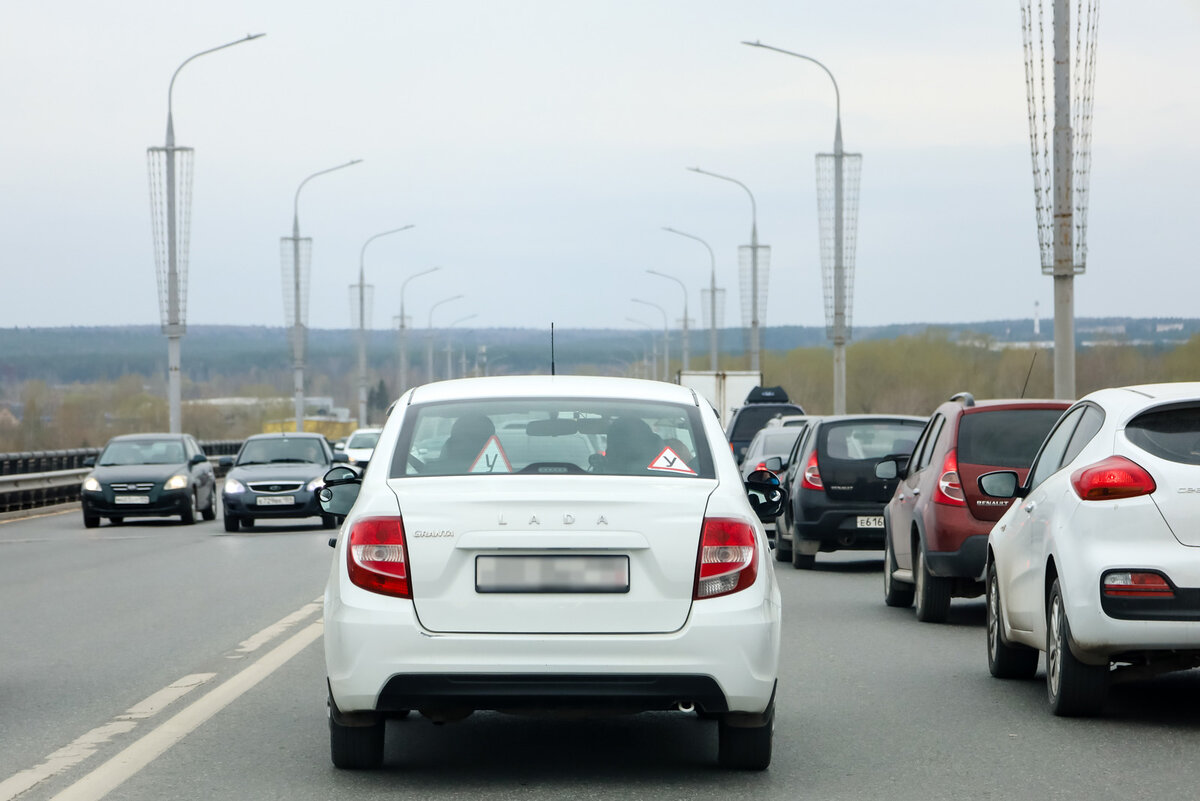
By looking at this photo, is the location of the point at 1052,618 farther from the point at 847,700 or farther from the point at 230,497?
the point at 230,497

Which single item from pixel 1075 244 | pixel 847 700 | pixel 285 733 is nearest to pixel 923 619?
pixel 847 700

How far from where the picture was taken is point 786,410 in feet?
117

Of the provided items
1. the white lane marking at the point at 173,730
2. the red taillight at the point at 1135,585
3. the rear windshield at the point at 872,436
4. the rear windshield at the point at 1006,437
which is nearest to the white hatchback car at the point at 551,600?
the white lane marking at the point at 173,730

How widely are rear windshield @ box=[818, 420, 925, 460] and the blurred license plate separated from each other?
11.9 meters

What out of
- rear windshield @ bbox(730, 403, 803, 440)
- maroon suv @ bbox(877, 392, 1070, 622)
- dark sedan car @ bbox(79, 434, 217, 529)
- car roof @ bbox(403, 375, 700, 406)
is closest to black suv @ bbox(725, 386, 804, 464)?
rear windshield @ bbox(730, 403, 803, 440)

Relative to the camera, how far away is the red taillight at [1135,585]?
7723 mm

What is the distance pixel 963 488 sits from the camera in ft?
41.2

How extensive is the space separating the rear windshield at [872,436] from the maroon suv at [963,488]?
4.79 meters

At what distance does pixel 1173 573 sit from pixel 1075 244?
15.0 metres

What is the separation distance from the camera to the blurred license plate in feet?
20.7

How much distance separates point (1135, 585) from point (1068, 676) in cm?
64

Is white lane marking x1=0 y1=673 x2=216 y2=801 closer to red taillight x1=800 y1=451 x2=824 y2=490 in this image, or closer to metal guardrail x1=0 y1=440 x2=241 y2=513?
red taillight x1=800 y1=451 x2=824 y2=490

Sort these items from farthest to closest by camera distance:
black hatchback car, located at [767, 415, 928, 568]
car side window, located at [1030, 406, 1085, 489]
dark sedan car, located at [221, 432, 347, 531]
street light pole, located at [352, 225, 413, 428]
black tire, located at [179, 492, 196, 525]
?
1. street light pole, located at [352, 225, 413, 428]
2. black tire, located at [179, 492, 196, 525]
3. dark sedan car, located at [221, 432, 347, 531]
4. black hatchback car, located at [767, 415, 928, 568]
5. car side window, located at [1030, 406, 1085, 489]

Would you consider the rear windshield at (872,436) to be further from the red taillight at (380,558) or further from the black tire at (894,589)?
the red taillight at (380,558)
